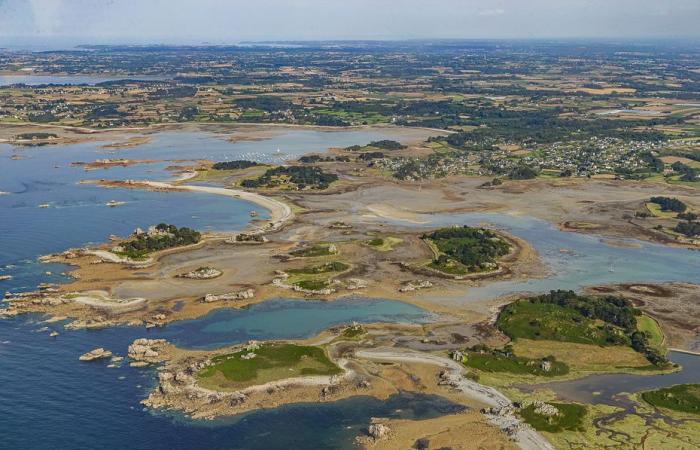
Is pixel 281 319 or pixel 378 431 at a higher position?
pixel 378 431

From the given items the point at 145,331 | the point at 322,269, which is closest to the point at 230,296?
the point at 145,331

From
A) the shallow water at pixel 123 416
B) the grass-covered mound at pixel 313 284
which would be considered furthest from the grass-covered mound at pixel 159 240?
the shallow water at pixel 123 416

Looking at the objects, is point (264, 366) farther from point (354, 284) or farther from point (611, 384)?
point (611, 384)

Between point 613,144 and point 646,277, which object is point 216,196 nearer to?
point 646,277

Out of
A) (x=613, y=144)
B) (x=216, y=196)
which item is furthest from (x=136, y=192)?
(x=613, y=144)

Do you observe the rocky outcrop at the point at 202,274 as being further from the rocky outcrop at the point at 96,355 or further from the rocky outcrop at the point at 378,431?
the rocky outcrop at the point at 378,431

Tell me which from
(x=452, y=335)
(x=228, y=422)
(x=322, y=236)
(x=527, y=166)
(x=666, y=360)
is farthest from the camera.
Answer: (x=527, y=166)
